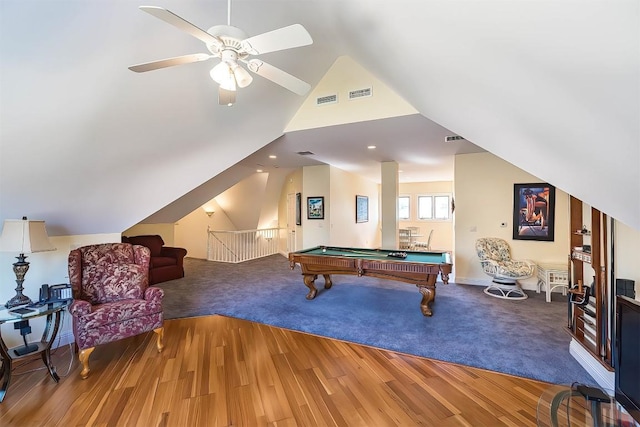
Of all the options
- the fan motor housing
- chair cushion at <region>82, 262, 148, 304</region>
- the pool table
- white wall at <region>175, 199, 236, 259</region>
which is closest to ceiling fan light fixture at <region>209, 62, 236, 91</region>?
the fan motor housing

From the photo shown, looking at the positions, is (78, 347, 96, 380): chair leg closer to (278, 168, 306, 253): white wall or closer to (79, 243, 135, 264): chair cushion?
(79, 243, 135, 264): chair cushion

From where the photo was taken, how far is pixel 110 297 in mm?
3105

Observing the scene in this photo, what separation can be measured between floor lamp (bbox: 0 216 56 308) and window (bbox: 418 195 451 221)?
10706 millimetres

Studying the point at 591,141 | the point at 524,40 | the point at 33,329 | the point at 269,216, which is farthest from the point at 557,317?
the point at 269,216

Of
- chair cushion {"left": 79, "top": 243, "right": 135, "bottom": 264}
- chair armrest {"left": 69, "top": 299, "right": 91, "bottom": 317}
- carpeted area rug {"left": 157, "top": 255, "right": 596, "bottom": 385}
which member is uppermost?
chair cushion {"left": 79, "top": 243, "right": 135, "bottom": 264}

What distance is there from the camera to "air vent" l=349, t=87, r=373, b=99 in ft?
12.8

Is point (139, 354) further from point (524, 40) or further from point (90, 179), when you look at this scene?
point (524, 40)

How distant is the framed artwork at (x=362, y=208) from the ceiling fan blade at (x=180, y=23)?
7861mm

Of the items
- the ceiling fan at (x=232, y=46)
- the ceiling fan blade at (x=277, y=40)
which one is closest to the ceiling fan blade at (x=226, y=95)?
the ceiling fan at (x=232, y=46)

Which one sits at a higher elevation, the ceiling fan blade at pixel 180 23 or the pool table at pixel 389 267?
the ceiling fan blade at pixel 180 23

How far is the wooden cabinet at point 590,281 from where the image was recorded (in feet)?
7.65

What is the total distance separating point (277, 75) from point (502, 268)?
15.8 feet

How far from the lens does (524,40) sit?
132 cm

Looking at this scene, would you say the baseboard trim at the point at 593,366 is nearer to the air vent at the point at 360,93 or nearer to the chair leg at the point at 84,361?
the air vent at the point at 360,93
